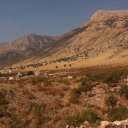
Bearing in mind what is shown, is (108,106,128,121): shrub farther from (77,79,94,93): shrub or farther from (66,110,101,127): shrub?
(77,79,94,93): shrub

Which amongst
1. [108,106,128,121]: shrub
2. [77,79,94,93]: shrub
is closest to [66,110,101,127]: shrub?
[108,106,128,121]: shrub

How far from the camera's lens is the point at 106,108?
1326 inches

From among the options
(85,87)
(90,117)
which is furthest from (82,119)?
(85,87)

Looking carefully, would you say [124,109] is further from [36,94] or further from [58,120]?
[36,94]

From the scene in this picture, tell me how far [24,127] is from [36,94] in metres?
12.1

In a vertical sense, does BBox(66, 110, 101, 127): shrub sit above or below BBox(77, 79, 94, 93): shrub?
below

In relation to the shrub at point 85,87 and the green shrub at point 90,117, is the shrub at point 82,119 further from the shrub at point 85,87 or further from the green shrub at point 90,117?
the shrub at point 85,87

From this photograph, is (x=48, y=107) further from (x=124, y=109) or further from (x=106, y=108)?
(x=124, y=109)

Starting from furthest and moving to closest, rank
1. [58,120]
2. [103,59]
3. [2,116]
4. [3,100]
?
[103,59] → [3,100] → [2,116] → [58,120]

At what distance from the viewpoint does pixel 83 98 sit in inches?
1551

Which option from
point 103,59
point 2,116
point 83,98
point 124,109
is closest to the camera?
point 124,109

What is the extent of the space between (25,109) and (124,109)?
9788 mm

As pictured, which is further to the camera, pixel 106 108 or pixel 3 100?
pixel 3 100

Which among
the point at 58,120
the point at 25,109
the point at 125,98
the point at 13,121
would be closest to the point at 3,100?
the point at 25,109
